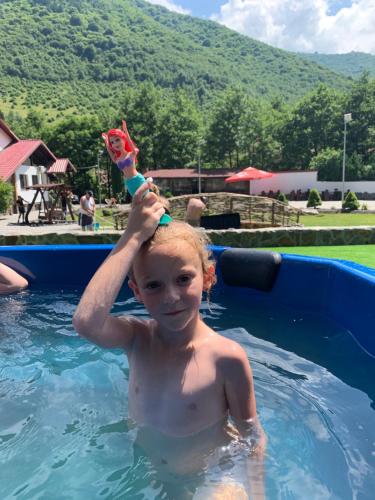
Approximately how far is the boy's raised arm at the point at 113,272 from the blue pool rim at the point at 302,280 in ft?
8.64

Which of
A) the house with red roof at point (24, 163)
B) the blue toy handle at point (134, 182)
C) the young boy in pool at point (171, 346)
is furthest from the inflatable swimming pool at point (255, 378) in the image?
the house with red roof at point (24, 163)

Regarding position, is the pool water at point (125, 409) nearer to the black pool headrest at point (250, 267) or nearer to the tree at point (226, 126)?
the black pool headrest at point (250, 267)

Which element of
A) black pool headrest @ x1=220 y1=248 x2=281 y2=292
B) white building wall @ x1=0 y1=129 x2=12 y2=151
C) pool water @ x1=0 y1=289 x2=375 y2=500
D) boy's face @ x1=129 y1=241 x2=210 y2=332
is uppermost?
white building wall @ x1=0 y1=129 x2=12 y2=151

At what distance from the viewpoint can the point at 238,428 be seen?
5.90 ft

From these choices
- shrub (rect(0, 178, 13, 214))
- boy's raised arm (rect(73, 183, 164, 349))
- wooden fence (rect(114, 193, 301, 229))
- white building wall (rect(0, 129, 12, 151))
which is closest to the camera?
boy's raised arm (rect(73, 183, 164, 349))

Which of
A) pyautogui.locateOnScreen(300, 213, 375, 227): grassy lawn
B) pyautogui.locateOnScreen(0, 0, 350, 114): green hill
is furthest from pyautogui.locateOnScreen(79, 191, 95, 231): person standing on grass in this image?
pyautogui.locateOnScreen(0, 0, 350, 114): green hill

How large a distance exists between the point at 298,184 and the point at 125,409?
40233 millimetres

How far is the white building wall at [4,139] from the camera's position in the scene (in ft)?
92.7

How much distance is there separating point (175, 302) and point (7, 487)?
130 cm

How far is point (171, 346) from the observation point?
1755 millimetres

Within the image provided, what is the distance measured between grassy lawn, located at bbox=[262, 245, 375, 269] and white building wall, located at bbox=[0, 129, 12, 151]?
25543 millimetres

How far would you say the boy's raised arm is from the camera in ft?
4.88

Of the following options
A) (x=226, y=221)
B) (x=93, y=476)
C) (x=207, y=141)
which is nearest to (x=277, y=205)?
(x=226, y=221)

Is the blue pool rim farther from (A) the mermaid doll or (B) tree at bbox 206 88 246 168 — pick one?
(B) tree at bbox 206 88 246 168
